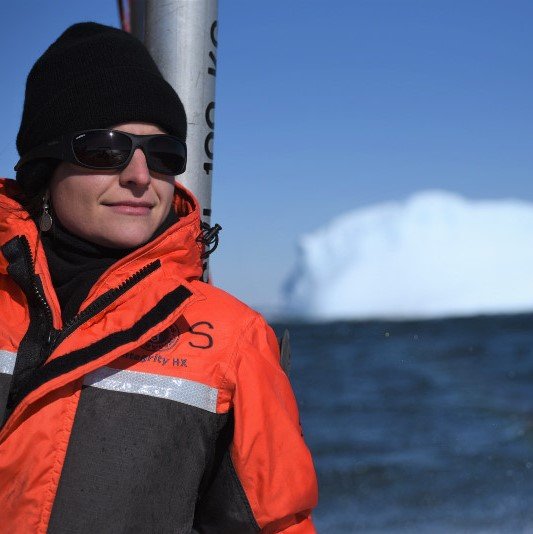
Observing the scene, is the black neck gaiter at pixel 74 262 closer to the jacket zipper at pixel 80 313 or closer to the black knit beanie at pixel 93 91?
the jacket zipper at pixel 80 313

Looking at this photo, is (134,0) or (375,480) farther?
(375,480)

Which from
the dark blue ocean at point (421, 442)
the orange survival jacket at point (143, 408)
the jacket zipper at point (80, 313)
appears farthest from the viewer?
the dark blue ocean at point (421, 442)

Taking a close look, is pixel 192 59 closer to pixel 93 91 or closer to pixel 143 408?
pixel 93 91

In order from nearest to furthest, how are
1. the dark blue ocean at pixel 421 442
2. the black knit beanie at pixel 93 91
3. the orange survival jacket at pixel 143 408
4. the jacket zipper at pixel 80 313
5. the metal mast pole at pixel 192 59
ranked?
A: the orange survival jacket at pixel 143 408, the jacket zipper at pixel 80 313, the black knit beanie at pixel 93 91, the metal mast pole at pixel 192 59, the dark blue ocean at pixel 421 442

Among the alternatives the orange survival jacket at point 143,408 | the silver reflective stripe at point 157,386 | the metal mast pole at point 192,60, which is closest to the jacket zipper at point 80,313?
the orange survival jacket at point 143,408

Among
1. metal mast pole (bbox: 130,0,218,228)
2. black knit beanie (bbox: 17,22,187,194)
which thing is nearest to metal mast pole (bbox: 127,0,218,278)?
metal mast pole (bbox: 130,0,218,228)

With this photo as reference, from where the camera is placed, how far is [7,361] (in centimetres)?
182

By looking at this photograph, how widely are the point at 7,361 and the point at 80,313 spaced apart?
22 centimetres

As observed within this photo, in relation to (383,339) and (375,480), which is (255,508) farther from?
(383,339)

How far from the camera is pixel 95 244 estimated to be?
193cm

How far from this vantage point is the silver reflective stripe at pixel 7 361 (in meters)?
1.81

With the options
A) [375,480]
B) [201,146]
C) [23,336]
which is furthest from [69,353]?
[375,480]

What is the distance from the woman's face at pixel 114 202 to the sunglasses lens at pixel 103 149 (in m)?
0.03

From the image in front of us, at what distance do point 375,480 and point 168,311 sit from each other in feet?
26.2
